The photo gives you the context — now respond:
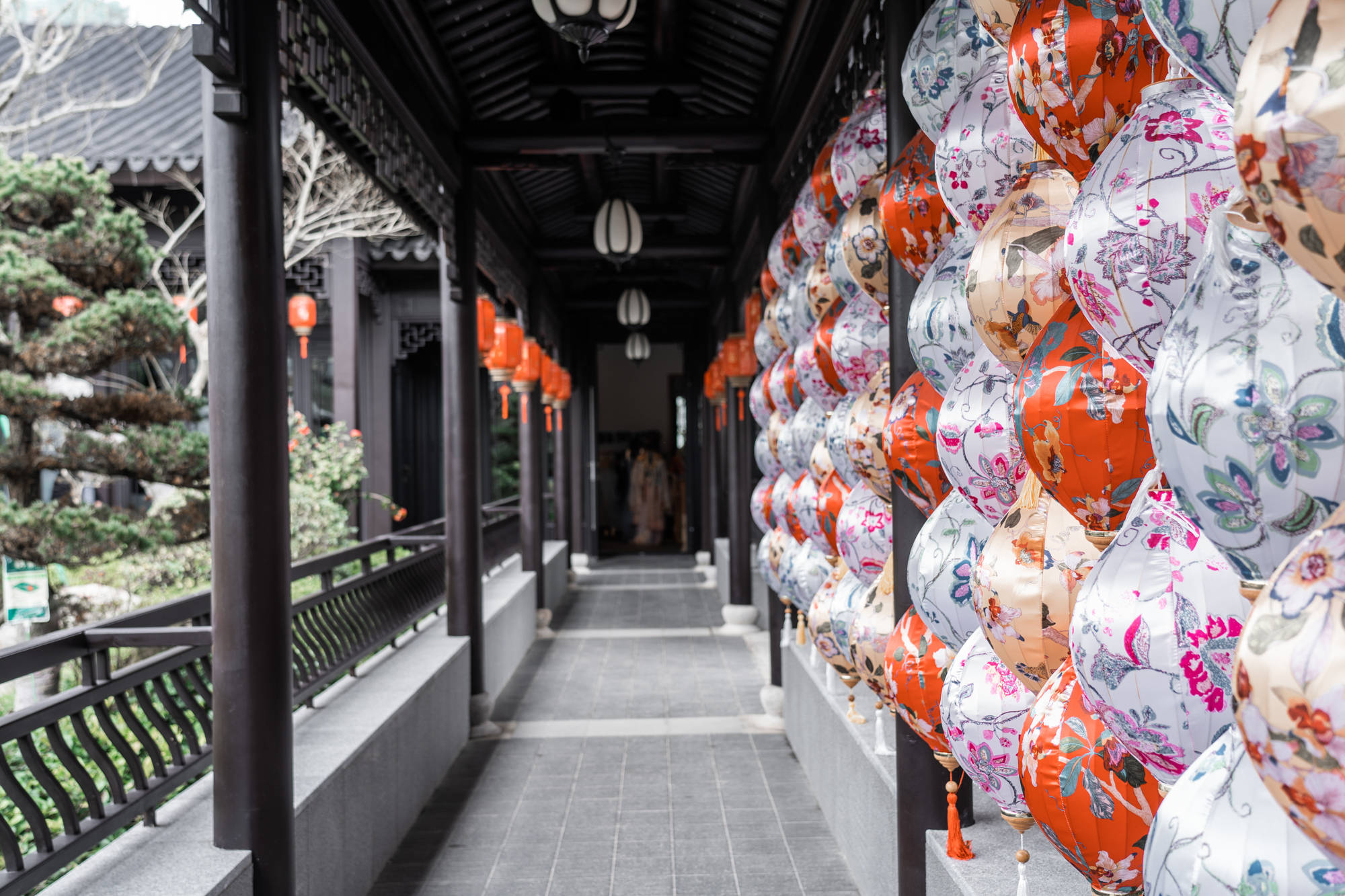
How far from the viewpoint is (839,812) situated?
408cm

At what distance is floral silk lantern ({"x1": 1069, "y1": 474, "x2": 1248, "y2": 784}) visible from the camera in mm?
1144

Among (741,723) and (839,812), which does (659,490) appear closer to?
(741,723)

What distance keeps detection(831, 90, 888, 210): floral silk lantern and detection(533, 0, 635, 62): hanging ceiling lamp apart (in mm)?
817

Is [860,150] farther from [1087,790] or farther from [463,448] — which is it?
[463,448]

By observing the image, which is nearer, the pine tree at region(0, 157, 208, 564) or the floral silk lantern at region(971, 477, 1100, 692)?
the floral silk lantern at region(971, 477, 1100, 692)

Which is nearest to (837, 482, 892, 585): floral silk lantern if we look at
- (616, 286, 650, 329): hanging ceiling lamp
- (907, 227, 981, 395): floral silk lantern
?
(907, 227, 981, 395): floral silk lantern

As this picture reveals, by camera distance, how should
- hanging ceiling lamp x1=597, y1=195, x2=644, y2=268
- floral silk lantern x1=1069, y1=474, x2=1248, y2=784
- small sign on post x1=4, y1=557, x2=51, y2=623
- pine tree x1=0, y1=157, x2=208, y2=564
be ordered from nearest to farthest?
floral silk lantern x1=1069, y1=474, x2=1248, y2=784 < small sign on post x1=4, y1=557, x2=51, y2=623 < pine tree x1=0, y1=157, x2=208, y2=564 < hanging ceiling lamp x1=597, y1=195, x2=644, y2=268

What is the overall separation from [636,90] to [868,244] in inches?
127

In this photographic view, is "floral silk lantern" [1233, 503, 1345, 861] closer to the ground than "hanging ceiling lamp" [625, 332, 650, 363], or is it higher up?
closer to the ground

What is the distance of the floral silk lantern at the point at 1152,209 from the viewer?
1.18 m

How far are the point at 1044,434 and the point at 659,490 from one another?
1650cm

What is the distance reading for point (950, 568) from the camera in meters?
2.06

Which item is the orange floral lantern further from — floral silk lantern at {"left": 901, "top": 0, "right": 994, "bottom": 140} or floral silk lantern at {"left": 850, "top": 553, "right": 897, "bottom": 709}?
floral silk lantern at {"left": 901, "top": 0, "right": 994, "bottom": 140}

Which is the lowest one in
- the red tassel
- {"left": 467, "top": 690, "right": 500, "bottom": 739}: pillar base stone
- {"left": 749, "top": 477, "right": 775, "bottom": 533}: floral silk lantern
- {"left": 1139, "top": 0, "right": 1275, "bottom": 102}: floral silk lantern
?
{"left": 467, "top": 690, "right": 500, "bottom": 739}: pillar base stone
